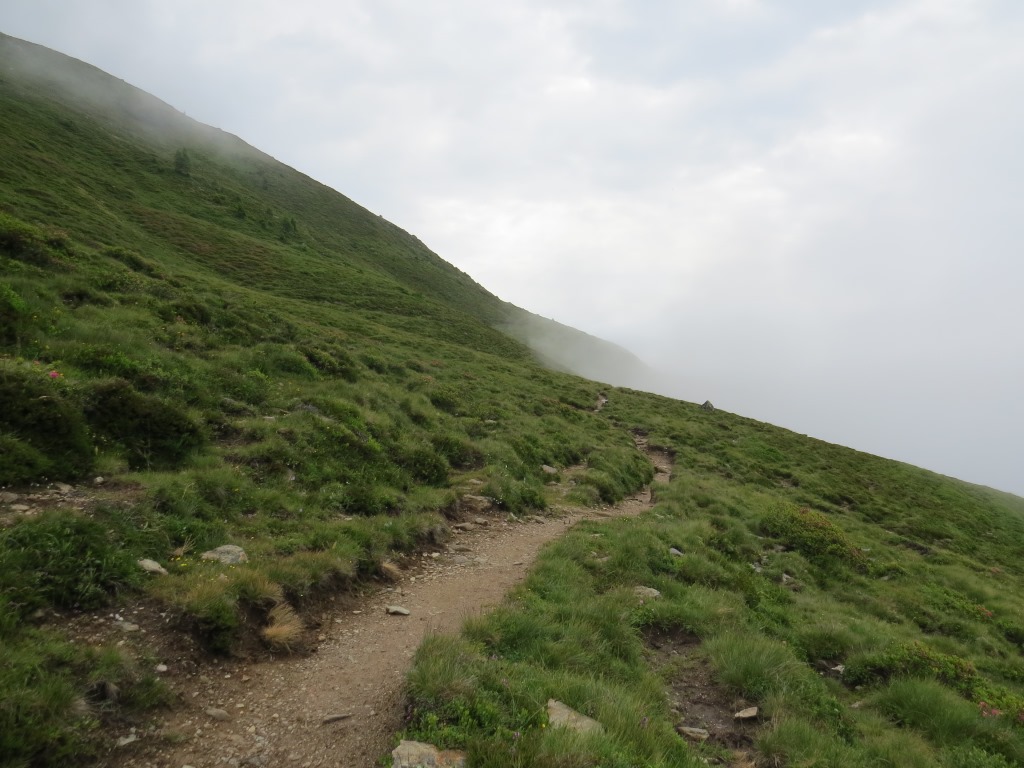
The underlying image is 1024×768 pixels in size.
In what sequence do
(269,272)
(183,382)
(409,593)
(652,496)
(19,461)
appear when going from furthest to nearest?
(269,272) → (652,496) → (183,382) → (409,593) → (19,461)

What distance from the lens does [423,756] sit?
4.51 metres

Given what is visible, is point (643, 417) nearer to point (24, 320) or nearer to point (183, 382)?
point (183, 382)

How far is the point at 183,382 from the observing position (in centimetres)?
1220

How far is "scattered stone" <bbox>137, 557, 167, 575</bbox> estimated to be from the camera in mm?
6653

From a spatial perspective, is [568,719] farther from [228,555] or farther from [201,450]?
[201,450]

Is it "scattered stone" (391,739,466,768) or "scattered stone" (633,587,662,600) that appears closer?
"scattered stone" (391,739,466,768)

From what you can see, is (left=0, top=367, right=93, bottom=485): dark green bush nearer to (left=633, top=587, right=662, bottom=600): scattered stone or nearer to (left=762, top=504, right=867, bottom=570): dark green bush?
(left=633, top=587, right=662, bottom=600): scattered stone

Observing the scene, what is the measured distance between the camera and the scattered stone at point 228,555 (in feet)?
24.6

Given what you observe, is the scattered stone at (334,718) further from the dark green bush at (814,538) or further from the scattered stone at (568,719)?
the dark green bush at (814,538)

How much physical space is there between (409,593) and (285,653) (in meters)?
2.74

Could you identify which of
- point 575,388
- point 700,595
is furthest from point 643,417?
point 700,595

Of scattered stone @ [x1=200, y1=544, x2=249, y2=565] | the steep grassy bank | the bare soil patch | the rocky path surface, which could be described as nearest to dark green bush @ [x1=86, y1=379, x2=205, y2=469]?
scattered stone @ [x1=200, y1=544, x2=249, y2=565]

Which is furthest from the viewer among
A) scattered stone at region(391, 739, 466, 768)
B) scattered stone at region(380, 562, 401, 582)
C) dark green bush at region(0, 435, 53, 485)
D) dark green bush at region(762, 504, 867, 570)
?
dark green bush at region(762, 504, 867, 570)

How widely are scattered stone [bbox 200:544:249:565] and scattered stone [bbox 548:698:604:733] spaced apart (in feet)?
16.3
